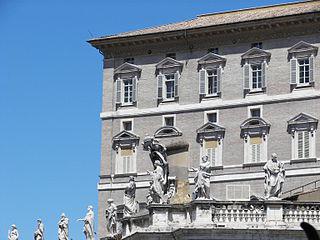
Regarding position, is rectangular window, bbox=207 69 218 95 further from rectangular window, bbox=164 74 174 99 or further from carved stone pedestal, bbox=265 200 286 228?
carved stone pedestal, bbox=265 200 286 228

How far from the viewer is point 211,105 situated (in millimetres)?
72562

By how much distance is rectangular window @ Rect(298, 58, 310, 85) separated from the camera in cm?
6962

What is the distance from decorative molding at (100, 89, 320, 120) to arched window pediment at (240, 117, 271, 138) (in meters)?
1.29

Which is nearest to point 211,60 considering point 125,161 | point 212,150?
point 212,150

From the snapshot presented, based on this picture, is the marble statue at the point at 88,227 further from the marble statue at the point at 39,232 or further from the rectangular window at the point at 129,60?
the rectangular window at the point at 129,60

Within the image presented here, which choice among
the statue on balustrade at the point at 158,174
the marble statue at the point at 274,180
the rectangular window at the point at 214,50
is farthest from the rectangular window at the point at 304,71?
the marble statue at the point at 274,180

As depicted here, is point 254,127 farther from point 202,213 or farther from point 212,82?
point 202,213

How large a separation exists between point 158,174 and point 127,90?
38937 mm

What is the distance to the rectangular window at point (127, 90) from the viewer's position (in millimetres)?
75625

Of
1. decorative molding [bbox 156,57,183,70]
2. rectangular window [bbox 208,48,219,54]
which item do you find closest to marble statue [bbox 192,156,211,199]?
rectangular window [bbox 208,48,219,54]

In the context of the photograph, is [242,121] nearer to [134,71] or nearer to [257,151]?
[257,151]

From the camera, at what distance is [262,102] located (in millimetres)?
70625

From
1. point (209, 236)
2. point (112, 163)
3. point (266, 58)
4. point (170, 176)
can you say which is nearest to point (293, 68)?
point (266, 58)

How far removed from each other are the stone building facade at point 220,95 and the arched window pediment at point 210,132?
64 mm
